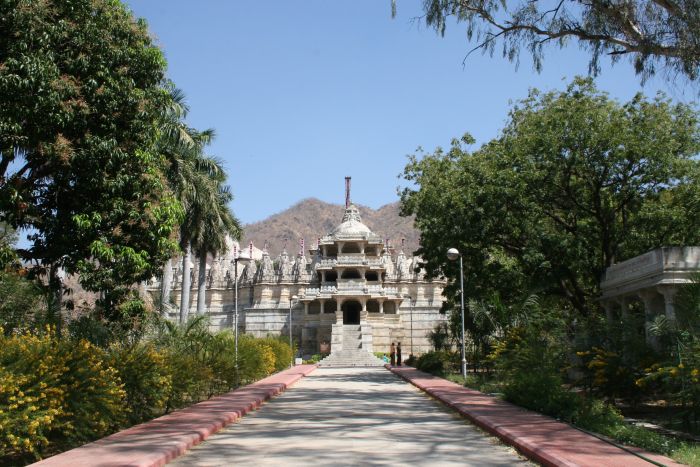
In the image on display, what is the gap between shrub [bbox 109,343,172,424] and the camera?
13.2m

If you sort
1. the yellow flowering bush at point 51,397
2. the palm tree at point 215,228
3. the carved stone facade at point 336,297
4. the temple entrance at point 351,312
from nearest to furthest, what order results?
the yellow flowering bush at point 51,397
the palm tree at point 215,228
the carved stone facade at point 336,297
the temple entrance at point 351,312

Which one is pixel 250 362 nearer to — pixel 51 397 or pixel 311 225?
pixel 51 397

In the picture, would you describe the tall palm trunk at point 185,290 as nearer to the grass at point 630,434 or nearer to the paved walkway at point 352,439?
the paved walkway at point 352,439

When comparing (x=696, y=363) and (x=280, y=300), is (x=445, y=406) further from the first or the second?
(x=280, y=300)

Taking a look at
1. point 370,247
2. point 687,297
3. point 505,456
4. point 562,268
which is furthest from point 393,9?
point 370,247

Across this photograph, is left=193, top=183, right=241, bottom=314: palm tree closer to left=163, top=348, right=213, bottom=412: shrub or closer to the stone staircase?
left=163, top=348, right=213, bottom=412: shrub

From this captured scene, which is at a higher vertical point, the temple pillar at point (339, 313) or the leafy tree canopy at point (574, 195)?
the leafy tree canopy at point (574, 195)

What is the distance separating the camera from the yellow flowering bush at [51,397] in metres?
8.69

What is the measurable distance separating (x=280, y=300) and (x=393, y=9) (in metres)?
50.3

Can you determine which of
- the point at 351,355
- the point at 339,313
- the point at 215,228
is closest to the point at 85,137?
the point at 215,228

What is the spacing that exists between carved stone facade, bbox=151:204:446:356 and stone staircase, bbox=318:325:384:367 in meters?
0.51

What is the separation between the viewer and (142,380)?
43.7 ft

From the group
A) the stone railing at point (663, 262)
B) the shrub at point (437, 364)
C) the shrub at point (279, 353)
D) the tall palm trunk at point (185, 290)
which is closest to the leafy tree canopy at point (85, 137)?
the stone railing at point (663, 262)

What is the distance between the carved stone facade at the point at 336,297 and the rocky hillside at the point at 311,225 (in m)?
87.1
